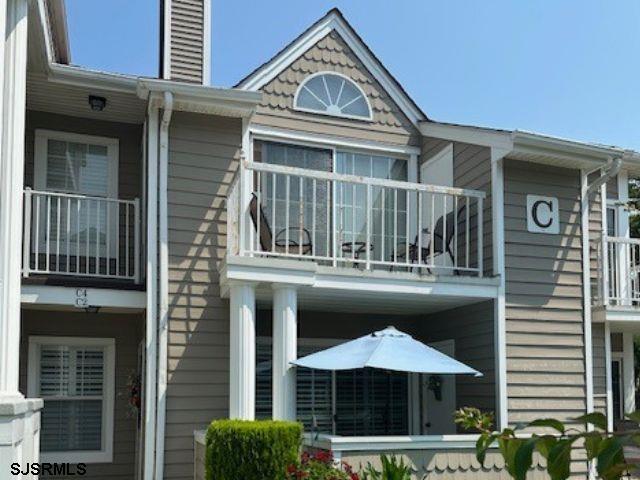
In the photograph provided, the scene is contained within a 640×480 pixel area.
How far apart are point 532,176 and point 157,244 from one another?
4.53 meters

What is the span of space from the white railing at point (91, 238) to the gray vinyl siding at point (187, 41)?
2009 mm

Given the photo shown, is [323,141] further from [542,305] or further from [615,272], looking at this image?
[615,272]

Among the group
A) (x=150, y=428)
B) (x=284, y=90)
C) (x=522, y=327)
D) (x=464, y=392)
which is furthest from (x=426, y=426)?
(x=284, y=90)

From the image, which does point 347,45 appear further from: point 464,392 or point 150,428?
point 150,428

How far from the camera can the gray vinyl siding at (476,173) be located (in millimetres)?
8977

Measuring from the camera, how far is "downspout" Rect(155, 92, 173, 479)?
785 centimetres

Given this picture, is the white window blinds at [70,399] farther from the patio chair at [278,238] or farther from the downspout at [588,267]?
the downspout at [588,267]

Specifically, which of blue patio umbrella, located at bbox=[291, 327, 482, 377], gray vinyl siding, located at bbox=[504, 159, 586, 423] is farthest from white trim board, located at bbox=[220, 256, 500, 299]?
blue patio umbrella, located at bbox=[291, 327, 482, 377]

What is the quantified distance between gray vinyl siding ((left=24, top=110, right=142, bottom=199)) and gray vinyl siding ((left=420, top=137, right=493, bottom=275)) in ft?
12.8

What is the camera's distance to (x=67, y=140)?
9391mm

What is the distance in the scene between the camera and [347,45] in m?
10.2

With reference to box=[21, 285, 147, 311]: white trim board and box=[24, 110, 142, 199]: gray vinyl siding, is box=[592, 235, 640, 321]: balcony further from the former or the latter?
box=[24, 110, 142, 199]: gray vinyl siding

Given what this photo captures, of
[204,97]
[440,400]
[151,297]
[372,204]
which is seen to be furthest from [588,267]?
[151,297]

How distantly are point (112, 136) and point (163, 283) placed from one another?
249 centimetres
